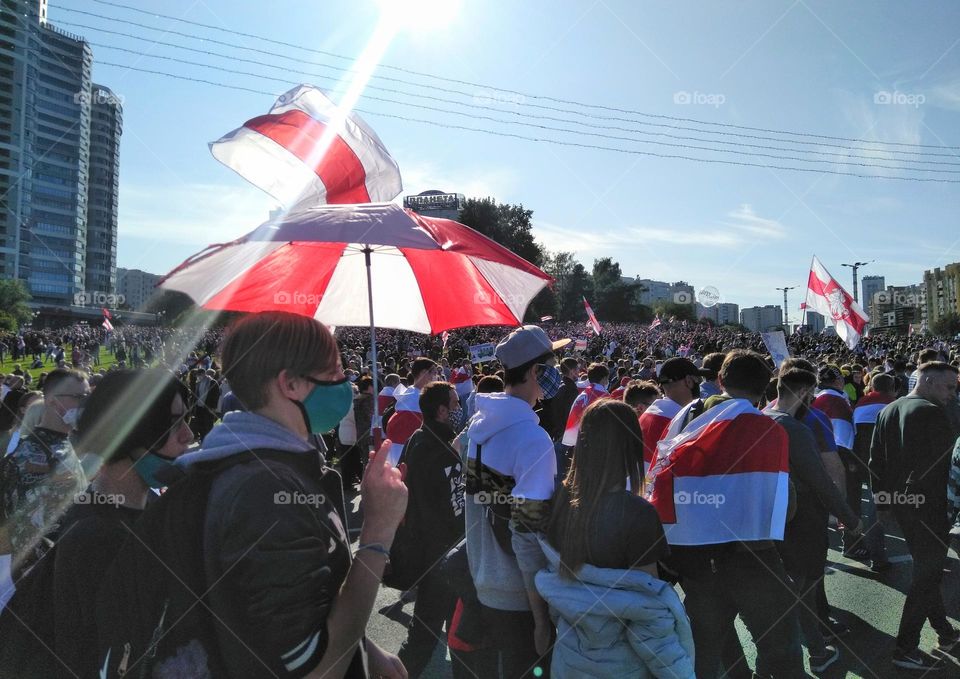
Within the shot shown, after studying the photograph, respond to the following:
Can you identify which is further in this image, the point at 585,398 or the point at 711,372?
the point at 585,398

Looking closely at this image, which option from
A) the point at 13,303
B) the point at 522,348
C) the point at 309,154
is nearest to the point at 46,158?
the point at 13,303

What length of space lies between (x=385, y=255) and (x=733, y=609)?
2.83 m

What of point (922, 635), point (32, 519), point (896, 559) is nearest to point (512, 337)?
point (32, 519)

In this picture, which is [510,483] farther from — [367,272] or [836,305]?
[836,305]

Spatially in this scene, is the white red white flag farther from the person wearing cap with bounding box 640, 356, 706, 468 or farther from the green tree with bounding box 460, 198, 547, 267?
the green tree with bounding box 460, 198, 547, 267

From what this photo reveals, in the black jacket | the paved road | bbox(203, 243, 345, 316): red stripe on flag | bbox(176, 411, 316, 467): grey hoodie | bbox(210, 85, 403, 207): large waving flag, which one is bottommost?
the paved road

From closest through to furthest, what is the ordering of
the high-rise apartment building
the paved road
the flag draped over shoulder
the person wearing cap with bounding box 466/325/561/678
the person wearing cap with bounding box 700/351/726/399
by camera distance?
1. the person wearing cap with bounding box 466/325/561/678
2. the paved road
3. the flag draped over shoulder
4. the person wearing cap with bounding box 700/351/726/399
5. the high-rise apartment building

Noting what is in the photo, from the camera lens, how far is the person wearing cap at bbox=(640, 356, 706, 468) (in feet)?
15.3

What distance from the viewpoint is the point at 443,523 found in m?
4.04

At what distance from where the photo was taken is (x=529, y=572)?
2.86 meters

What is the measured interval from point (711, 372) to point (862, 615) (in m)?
2.34

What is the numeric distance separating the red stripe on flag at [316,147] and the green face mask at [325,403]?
1997 millimetres

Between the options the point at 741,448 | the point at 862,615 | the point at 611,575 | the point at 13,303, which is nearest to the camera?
the point at 611,575

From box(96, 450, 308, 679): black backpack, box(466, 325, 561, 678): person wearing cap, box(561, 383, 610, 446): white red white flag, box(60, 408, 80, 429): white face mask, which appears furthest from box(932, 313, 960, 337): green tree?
box(96, 450, 308, 679): black backpack
